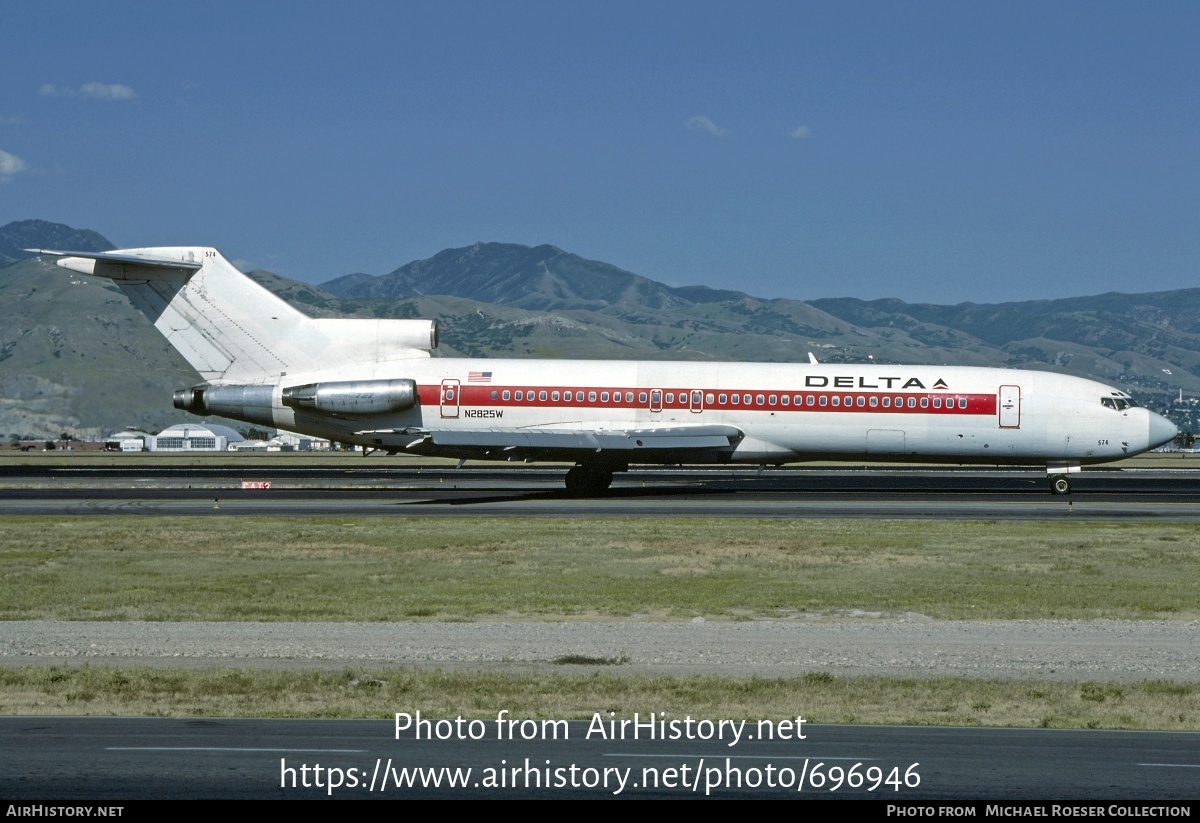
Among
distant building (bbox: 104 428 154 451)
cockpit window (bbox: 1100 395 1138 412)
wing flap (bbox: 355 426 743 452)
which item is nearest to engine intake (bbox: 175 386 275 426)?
wing flap (bbox: 355 426 743 452)

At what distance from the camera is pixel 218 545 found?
29328 millimetres

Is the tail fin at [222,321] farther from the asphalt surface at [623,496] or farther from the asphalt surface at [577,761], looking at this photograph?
the asphalt surface at [577,761]

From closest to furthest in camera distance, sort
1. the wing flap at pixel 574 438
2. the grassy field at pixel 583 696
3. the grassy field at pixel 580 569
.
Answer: the grassy field at pixel 583 696, the grassy field at pixel 580 569, the wing flap at pixel 574 438

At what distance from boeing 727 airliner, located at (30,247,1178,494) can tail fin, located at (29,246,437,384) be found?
0.05 m

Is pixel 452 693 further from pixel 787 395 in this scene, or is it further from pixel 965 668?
pixel 787 395

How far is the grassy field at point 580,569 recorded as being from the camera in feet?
68.5

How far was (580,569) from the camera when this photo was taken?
83.9ft

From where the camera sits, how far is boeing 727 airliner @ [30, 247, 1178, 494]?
42.7 meters

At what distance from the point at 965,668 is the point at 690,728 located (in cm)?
511

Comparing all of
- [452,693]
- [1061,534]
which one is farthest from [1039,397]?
[452,693]

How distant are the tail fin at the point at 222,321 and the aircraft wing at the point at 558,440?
3784 mm

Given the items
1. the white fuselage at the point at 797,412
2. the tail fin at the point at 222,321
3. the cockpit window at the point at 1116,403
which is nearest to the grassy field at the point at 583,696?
the white fuselage at the point at 797,412

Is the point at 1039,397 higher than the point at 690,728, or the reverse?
the point at 1039,397
